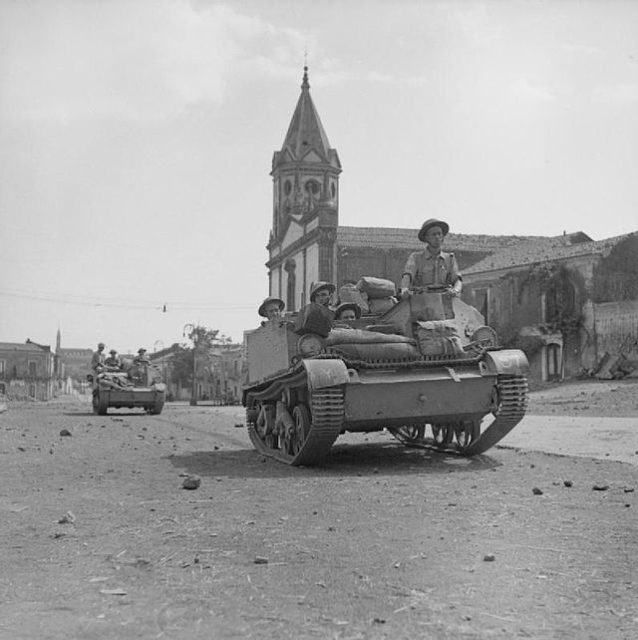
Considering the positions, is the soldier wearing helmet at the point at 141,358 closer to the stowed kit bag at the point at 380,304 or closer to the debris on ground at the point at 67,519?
the stowed kit bag at the point at 380,304

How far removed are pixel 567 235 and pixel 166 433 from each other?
3593cm

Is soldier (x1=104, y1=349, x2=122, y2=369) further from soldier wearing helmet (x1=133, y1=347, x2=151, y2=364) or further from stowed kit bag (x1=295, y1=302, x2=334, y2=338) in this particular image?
stowed kit bag (x1=295, y1=302, x2=334, y2=338)

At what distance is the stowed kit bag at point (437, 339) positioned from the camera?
939 centimetres

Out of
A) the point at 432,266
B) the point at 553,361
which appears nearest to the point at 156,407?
the point at 432,266

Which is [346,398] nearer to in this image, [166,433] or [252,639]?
[252,639]

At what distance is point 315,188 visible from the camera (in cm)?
5956

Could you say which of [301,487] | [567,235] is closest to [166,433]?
[301,487]

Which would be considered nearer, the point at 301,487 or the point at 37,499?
the point at 37,499

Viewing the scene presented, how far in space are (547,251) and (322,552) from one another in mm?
37149

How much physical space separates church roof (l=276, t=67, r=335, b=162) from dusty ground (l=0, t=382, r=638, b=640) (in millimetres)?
51481

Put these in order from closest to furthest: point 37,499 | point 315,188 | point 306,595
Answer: point 306,595 < point 37,499 < point 315,188

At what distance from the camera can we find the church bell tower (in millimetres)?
56656

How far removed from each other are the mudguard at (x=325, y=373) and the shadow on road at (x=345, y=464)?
86cm

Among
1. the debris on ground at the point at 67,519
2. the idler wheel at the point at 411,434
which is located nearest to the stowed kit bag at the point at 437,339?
the idler wheel at the point at 411,434
